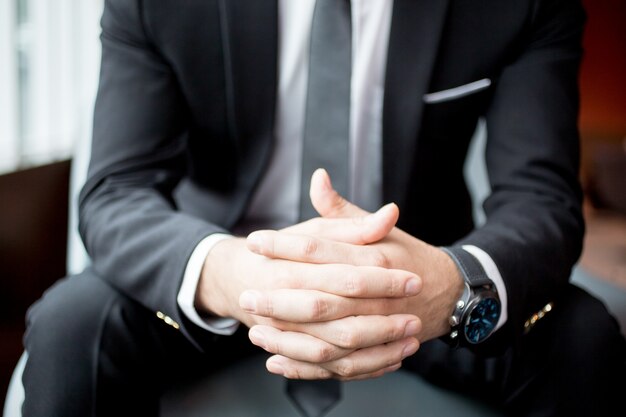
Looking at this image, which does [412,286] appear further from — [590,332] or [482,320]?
[590,332]

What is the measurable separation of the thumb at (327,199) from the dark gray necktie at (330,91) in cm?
18

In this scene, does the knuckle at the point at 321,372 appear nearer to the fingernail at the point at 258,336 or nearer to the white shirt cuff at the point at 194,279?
the fingernail at the point at 258,336

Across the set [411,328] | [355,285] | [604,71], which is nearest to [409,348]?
[411,328]

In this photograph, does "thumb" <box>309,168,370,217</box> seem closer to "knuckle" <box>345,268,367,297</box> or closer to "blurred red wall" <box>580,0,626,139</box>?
"knuckle" <box>345,268,367,297</box>

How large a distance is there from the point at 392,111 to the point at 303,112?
17 centimetres

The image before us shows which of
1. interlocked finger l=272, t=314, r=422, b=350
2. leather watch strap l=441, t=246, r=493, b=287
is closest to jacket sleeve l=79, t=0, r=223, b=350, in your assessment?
interlocked finger l=272, t=314, r=422, b=350

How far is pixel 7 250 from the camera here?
1548 millimetres

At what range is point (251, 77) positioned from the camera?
3.67 feet

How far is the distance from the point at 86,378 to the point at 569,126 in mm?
972

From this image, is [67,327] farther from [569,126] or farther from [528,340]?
[569,126]

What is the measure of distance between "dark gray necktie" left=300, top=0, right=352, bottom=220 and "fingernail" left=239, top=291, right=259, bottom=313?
358 millimetres

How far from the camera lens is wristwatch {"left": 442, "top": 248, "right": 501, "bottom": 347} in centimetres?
88

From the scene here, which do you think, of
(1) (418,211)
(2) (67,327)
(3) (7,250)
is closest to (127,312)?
(2) (67,327)

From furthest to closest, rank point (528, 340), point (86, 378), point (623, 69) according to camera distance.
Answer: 1. point (623, 69)
2. point (528, 340)
3. point (86, 378)
